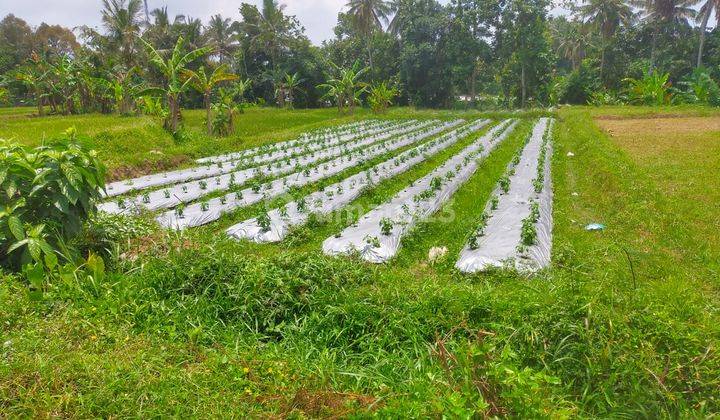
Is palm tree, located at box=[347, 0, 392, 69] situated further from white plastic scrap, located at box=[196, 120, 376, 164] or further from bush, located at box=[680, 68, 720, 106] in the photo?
bush, located at box=[680, 68, 720, 106]

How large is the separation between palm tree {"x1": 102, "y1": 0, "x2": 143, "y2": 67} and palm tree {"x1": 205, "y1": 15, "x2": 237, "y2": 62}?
9.24m

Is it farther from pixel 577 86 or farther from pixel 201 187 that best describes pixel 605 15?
pixel 201 187

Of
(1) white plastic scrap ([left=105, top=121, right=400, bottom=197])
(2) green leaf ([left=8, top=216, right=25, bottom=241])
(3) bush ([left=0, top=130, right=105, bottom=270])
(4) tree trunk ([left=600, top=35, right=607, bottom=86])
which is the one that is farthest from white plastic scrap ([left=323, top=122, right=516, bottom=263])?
(4) tree trunk ([left=600, top=35, right=607, bottom=86])

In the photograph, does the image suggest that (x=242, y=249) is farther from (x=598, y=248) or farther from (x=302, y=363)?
(x=598, y=248)

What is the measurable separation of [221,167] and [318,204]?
5.03m

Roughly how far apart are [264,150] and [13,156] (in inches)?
429

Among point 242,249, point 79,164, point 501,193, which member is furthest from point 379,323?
point 501,193

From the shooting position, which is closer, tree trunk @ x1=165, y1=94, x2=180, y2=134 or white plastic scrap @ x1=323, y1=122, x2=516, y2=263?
white plastic scrap @ x1=323, y1=122, x2=516, y2=263

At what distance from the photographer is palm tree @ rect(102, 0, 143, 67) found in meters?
27.2

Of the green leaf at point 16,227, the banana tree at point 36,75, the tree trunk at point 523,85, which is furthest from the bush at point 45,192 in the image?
the tree trunk at point 523,85

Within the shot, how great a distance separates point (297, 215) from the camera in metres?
7.44

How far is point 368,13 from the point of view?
34719 mm

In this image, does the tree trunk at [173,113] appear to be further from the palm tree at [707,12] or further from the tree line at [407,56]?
the palm tree at [707,12]

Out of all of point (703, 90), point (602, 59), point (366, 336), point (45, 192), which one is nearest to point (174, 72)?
point (45, 192)
